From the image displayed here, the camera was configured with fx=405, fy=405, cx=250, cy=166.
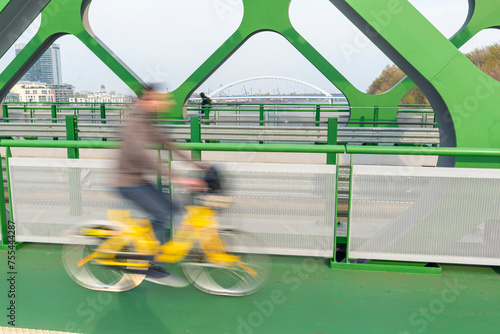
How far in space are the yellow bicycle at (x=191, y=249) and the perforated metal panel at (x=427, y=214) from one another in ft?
4.11

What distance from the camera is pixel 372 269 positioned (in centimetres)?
432

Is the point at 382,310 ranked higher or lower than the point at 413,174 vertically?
lower

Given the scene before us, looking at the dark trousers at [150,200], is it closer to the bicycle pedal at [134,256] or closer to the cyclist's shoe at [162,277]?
the bicycle pedal at [134,256]

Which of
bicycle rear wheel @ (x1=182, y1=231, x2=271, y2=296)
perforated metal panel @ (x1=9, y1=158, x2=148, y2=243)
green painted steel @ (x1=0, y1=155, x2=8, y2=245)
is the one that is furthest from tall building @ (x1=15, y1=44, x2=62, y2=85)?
bicycle rear wheel @ (x1=182, y1=231, x2=271, y2=296)

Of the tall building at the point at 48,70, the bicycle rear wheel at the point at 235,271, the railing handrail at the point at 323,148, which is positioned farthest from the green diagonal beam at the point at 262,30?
the bicycle rear wheel at the point at 235,271

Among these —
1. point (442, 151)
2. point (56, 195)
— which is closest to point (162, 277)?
point (56, 195)

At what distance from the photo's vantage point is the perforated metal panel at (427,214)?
4000 mm

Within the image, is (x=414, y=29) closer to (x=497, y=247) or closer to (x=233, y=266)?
(x=497, y=247)

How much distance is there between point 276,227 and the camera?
4.35m

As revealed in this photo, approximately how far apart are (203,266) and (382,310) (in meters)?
1.64

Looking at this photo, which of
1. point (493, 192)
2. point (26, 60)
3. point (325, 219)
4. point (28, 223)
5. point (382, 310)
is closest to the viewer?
point (382, 310)

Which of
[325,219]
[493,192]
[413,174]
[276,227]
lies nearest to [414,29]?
[413,174]

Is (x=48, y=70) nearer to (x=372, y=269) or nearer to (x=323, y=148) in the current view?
(x=323, y=148)

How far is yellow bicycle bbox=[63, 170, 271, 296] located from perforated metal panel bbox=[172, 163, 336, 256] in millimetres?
613
